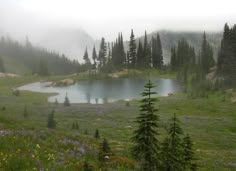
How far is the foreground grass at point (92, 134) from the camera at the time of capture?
11.7 metres

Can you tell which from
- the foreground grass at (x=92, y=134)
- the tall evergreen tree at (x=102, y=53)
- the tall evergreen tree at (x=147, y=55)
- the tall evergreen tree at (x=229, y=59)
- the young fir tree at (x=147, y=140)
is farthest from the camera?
the tall evergreen tree at (x=102, y=53)

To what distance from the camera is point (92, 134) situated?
3177cm

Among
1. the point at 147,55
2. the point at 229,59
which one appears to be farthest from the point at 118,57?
the point at 229,59

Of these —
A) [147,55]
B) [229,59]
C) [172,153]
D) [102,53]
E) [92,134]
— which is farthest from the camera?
[102,53]

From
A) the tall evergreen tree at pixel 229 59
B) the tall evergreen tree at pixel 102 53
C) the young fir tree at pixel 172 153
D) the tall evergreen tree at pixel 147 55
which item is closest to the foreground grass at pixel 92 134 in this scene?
the young fir tree at pixel 172 153

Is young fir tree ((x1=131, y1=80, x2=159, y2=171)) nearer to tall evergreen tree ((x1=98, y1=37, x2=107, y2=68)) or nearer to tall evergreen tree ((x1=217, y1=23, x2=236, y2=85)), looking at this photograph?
tall evergreen tree ((x1=217, y1=23, x2=236, y2=85))

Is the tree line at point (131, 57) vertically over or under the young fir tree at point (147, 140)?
over

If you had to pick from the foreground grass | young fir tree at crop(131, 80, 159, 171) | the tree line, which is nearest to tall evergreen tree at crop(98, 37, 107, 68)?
the tree line

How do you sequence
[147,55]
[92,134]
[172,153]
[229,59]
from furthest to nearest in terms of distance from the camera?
[147,55]
[229,59]
[92,134]
[172,153]

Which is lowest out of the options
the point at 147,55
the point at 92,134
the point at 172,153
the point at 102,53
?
the point at 92,134

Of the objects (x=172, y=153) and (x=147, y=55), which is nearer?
(x=172, y=153)

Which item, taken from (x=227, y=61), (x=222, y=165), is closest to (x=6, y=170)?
(x=222, y=165)

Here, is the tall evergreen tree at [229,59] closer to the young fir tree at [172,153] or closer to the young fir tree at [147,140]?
the young fir tree at [172,153]

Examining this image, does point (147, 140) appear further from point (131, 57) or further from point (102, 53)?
point (102, 53)
